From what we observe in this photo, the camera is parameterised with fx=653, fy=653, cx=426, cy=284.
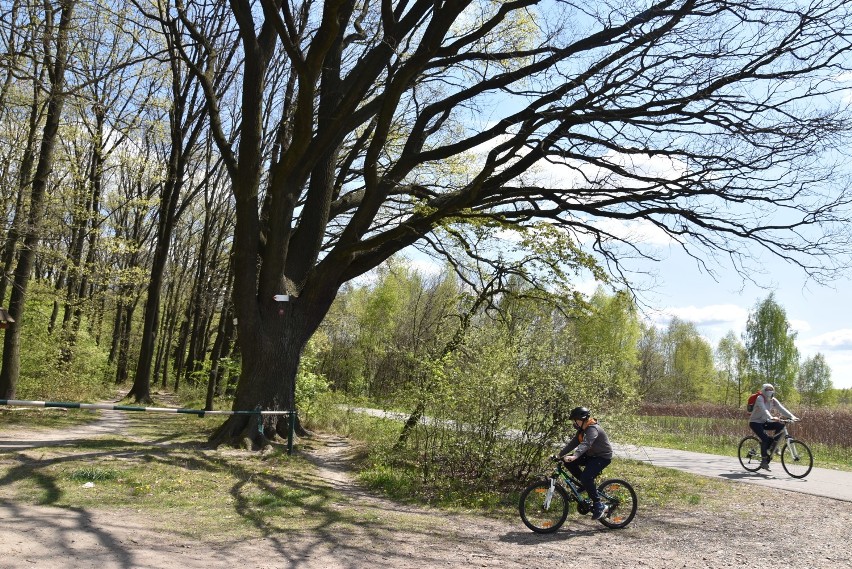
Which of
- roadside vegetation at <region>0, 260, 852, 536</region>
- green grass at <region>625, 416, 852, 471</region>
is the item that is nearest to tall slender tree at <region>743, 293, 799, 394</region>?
green grass at <region>625, 416, 852, 471</region>

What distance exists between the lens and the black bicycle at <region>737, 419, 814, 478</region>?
12.4 metres

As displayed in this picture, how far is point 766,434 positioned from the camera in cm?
1296

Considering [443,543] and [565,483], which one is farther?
[565,483]

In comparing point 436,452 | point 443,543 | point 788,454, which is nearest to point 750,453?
point 788,454

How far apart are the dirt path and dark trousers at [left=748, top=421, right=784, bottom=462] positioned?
3708mm

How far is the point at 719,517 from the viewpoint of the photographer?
869 cm

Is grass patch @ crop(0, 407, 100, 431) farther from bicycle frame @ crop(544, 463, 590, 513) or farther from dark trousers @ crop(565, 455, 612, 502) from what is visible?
dark trousers @ crop(565, 455, 612, 502)

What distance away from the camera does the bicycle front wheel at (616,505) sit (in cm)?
804

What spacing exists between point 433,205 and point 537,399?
5.29 metres

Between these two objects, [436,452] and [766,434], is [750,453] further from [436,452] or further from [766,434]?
[436,452]

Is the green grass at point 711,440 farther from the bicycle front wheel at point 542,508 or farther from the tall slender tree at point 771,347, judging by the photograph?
the tall slender tree at point 771,347

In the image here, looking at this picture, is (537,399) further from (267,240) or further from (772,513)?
(267,240)

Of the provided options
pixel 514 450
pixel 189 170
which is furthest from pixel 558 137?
pixel 189 170

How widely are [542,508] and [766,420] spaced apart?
715 centimetres
